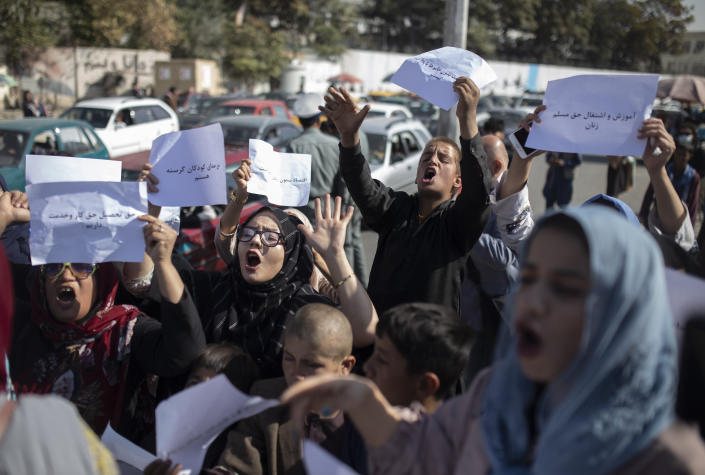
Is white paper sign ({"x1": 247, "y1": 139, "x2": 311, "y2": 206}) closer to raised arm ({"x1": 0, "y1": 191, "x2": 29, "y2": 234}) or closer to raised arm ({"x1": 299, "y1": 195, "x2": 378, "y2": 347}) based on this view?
raised arm ({"x1": 299, "y1": 195, "x2": 378, "y2": 347})

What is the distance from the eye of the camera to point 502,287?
3400 millimetres

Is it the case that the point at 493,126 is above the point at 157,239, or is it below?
above

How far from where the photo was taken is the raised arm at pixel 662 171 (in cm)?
236

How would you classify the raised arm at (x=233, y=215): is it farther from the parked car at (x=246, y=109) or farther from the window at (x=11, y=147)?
the parked car at (x=246, y=109)

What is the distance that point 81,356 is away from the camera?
226cm

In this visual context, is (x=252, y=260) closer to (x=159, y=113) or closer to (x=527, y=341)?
(x=527, y=341)

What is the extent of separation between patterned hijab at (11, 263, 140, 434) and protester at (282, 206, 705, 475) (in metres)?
1.19

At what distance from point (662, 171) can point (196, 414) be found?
6.49 ft

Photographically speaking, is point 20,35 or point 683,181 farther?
point 20,35

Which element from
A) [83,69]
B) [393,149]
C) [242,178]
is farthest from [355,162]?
[83,69]

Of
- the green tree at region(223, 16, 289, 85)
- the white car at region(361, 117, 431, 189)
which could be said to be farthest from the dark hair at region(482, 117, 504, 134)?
the green tree at region(223, 16, 289, 85)

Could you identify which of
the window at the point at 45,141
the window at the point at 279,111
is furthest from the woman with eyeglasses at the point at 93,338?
the window at the point at 279,111

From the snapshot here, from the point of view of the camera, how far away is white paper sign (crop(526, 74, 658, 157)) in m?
2.43

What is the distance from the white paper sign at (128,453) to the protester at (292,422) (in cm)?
25
